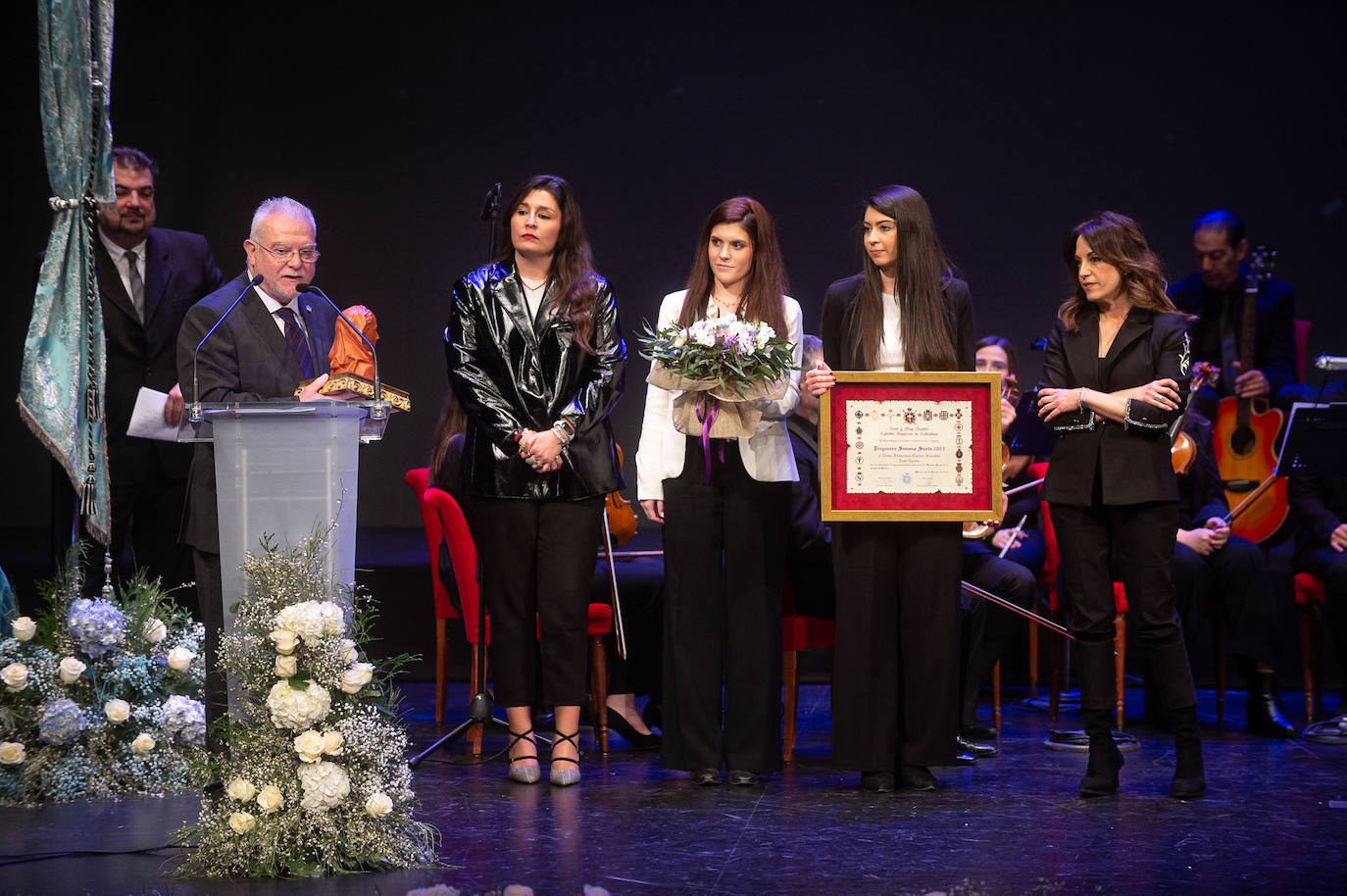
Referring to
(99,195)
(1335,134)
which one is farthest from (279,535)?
(1335,134)

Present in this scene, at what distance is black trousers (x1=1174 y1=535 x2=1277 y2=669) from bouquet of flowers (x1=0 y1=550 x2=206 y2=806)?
377 centimetres

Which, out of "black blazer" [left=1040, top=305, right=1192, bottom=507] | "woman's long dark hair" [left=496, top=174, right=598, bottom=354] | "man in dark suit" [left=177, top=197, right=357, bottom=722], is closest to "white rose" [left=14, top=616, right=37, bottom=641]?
"man in dark suit" [left=177, top=197, right=357, bottom=722]

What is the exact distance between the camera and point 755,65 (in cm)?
831

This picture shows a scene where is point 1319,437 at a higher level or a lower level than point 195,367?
lower

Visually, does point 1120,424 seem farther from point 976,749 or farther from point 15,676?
point 15,676

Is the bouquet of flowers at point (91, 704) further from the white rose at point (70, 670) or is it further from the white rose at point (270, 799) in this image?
the white rose at point (270, 799)

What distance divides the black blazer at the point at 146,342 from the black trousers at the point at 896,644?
2850mm

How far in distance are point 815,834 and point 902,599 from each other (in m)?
0.87

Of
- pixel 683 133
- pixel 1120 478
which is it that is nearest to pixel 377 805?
pixel 1120 478

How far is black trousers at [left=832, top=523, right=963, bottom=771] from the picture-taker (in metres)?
4.32

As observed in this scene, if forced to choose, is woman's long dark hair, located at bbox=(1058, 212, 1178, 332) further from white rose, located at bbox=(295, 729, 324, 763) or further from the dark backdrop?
the dark backdrop

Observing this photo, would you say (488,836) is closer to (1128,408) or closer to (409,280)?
(1128,408)

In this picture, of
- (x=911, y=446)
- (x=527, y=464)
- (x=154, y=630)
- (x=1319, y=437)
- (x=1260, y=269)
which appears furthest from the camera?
(x=1260, y=269)

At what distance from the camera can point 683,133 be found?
27.5 feet
